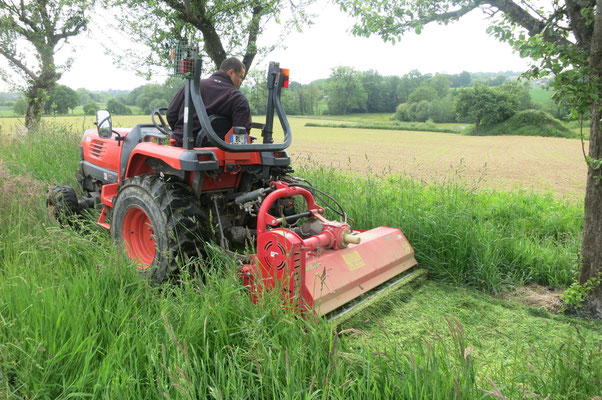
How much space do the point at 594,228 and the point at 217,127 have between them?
3017mm

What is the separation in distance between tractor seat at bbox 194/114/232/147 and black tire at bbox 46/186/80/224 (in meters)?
1.76

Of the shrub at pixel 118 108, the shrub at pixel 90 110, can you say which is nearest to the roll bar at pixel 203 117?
the shrub at pixel 90 110

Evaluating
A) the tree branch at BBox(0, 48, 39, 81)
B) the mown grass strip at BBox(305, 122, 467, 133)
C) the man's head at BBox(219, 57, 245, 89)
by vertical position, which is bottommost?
the mown grass strip at BBox(305, 122, 467, 133)

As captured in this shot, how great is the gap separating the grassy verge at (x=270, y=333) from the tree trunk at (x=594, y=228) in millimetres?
293

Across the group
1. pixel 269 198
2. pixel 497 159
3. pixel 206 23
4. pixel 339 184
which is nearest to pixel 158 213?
pixel 269 198

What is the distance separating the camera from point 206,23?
20.8 feet

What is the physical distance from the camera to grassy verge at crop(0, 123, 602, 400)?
67.9 inches

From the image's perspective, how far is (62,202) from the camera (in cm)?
410

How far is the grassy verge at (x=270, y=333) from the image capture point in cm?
173

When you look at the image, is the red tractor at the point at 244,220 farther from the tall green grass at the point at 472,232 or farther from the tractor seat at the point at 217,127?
the tall green grass at the point at 472,232

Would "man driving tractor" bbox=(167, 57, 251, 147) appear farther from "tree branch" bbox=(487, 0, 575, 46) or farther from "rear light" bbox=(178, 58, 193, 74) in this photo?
"tree branch" bbox=(487, 0, 575, 46)

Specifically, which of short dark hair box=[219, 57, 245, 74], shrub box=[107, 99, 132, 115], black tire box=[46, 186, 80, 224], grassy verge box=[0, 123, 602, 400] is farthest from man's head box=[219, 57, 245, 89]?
shrub box=[107, 99, 132, 115]

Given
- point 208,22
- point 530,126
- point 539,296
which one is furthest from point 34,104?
point 530,126

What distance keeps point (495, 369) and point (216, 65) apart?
6222 millimetres
